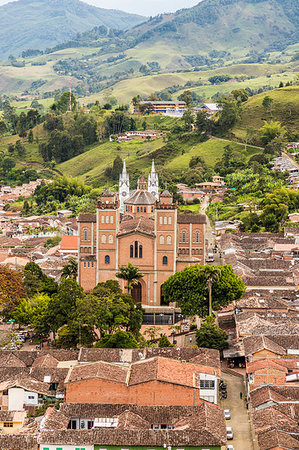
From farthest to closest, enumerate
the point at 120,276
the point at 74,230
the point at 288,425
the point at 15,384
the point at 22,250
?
the point at 74,230 → the point at 22,250 → the point at 120,276 → the point at 15,384 → the point at 288,425

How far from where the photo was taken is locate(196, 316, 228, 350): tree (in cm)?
5001

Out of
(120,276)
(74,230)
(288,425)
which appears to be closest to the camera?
(288,425)

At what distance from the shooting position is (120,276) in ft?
200

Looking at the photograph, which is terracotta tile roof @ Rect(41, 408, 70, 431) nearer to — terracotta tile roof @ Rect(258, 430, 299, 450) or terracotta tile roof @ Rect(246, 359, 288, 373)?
terracotta tile roof @ Rect(258, 430, 299, 450)

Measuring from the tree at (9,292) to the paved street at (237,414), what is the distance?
18827 mm

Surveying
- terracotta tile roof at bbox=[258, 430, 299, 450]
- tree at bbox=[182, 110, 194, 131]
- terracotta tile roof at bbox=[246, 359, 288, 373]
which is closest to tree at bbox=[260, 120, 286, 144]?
→ tree at bbox=[182, 110, 194, 131]

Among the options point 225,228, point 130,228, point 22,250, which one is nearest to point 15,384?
point 130,228

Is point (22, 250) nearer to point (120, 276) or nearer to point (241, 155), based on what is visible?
point (120, 276)

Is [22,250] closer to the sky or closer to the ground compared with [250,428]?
closer to the sky

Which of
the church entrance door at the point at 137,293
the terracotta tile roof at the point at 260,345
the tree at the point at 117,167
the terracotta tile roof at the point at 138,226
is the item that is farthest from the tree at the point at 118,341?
the tree at the point at 117,167

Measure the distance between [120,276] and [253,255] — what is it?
21868mm

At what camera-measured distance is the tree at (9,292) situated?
57500mm

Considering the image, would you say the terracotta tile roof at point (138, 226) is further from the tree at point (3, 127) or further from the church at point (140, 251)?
the tree at point (3, 127)

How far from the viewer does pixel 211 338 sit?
5028 centimetres
